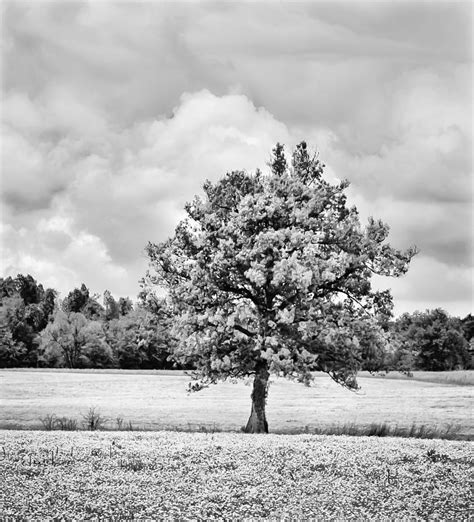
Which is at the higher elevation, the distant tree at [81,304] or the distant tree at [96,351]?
the distant tree at [81,304]

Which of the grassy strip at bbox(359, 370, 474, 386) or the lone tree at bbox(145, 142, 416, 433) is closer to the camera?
the lone tree at bbox(145, 142, 416, 433)

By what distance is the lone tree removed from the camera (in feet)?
100

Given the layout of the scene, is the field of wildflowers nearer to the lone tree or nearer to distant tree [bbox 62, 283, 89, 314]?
the lone tree

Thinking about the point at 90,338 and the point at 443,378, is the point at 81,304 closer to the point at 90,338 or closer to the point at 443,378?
the point at 90,338

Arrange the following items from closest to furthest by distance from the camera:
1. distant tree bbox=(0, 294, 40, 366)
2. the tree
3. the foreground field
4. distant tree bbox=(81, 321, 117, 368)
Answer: the foreground field
distant tree bbox=(0, 294, 40, 366)
the tree
distant tree bbox=(81, 321, 117, 368)

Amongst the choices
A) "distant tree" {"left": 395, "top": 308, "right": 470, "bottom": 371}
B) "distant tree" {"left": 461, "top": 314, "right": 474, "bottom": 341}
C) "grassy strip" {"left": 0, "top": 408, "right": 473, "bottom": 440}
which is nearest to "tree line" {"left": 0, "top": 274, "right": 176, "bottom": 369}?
"distant tree" {"left": 395, "top": 308, "right": 470, "bottom": 371}

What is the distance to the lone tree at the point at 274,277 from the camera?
3056cm

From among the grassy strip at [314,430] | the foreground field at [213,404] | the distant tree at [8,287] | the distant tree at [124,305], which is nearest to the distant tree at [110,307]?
the distant tree at [124,305]

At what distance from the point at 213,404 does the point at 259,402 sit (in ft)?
68.6

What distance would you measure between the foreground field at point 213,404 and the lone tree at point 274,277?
5.64 m

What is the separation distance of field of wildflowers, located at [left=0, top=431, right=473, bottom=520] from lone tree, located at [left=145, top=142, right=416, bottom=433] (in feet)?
20.6

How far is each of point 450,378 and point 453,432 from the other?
65079 millimetres

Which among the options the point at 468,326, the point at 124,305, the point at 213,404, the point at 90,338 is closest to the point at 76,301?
the point at 124,305

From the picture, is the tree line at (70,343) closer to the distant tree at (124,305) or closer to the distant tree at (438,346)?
the distant tree at (124,305)
